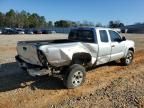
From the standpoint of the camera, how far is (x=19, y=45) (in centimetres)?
820

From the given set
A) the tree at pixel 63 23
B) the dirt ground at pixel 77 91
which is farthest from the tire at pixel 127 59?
the tree at pixel 63 23

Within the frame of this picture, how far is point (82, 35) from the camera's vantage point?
9453mm

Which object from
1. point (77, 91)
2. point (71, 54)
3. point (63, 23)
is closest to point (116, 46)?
point (71, 54)

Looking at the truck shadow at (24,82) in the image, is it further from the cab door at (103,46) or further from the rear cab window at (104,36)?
the rear cab window at (104,36)

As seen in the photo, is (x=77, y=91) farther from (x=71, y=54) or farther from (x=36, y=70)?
(x=36, y=70)

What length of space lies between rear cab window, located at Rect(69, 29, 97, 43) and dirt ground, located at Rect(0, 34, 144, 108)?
1.37 meters

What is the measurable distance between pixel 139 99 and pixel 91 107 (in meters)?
1.43

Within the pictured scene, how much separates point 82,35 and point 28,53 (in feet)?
8.34

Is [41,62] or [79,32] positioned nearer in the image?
[41,62]

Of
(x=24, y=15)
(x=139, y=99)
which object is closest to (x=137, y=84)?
(x=139, y=99)

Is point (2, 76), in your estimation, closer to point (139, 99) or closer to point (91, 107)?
point (91, 107)

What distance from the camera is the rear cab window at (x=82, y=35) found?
9070mm

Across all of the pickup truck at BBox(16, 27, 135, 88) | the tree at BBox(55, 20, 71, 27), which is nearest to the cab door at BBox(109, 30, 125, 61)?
the pickup truck at BBox(16, 27, 135, 88)

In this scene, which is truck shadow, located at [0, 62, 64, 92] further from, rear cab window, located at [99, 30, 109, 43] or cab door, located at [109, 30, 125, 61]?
cab door, located at [109, 30, 125, 61]
